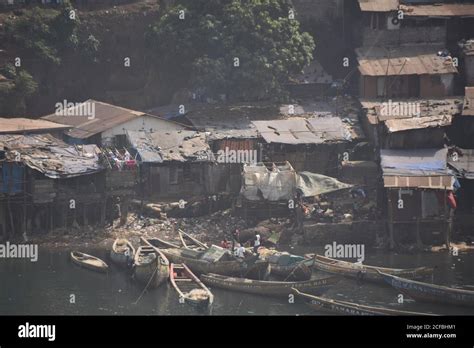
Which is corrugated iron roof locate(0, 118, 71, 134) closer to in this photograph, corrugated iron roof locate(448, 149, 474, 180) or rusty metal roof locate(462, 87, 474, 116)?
corrugated iron roof locate(448, 149, 474, 180)

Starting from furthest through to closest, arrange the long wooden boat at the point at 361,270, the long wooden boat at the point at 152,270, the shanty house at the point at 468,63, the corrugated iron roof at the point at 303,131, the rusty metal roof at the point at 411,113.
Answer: the shanty house at the point at 468,63 → the corrugated iron roof at the point at 303,131 → the rusty metal roof at the point at 411,113 → the long wooden boat at the point at 361,270 → the long wooden boat at the point at 152,270

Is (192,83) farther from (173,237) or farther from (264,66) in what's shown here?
(173,237)

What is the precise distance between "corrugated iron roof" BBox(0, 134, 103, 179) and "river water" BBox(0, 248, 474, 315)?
3.92m

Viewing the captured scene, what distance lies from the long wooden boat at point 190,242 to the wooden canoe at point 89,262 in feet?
12.2

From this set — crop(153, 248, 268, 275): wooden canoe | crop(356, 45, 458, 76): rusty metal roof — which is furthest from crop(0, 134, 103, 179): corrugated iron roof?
crop(356, 45, 458, 76): rusty metal roof

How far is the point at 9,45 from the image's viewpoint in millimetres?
63688

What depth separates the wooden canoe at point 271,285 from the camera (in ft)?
161

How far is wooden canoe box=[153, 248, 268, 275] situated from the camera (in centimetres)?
5056

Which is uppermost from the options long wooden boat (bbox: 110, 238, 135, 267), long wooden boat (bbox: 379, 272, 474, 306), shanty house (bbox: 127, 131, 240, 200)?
shanty house (bbox: 127, 131, 240, 200)

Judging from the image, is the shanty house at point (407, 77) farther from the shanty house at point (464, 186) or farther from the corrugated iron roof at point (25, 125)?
the corrugated iron roof at point (25, 125)

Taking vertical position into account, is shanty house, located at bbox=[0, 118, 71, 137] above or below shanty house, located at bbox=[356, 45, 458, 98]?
below

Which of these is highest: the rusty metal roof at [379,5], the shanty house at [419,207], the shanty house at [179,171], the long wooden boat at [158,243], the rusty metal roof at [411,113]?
the rusty metal roof at [379,5]

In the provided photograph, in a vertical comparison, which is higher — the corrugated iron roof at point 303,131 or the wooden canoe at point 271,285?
the corrugated iron roof at point 303,131

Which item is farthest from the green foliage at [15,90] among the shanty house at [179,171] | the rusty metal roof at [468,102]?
the rusty metal roof at [468,102]
